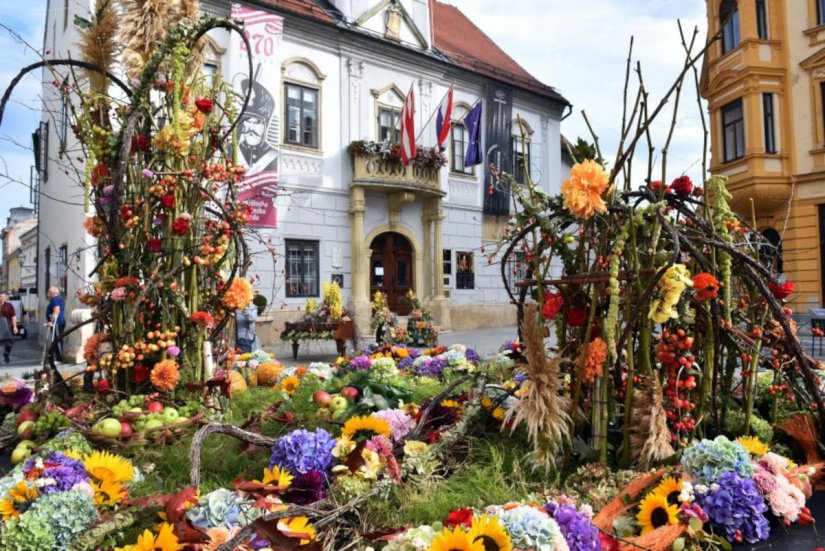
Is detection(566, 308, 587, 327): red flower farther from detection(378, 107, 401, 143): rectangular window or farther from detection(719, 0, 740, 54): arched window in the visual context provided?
detection(719, 0, 740, 54): arched window

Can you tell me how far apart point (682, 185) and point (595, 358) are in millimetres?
854

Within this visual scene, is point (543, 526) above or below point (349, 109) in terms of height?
below

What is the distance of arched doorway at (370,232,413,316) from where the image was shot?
15398 millimetres

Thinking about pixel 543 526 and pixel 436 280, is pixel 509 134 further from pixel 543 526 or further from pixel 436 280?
pixel 543 526

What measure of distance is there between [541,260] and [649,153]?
659 mm

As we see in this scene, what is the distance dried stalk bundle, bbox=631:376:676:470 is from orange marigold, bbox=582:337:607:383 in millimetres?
189

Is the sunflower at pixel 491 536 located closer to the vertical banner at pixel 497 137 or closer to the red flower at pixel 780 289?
the red flower at pixel 780 289

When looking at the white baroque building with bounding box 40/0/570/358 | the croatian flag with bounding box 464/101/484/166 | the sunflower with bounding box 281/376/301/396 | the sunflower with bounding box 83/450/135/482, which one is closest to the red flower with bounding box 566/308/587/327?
the sunflower with bounding box 83/450/135/482

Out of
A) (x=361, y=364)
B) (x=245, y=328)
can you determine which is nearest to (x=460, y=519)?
(x=361, y=364)

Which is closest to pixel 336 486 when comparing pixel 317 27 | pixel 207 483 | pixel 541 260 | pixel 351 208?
pixel 207 483

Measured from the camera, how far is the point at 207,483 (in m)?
2.34

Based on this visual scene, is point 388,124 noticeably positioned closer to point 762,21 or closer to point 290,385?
point 762,21

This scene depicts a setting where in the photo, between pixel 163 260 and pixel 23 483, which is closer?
pixel 23 483

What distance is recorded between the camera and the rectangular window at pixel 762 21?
51.4 feet
